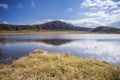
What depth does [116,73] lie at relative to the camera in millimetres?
11812

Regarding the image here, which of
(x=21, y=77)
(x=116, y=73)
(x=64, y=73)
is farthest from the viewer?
(x=116, y=73)

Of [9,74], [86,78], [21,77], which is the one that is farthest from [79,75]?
[9,74]

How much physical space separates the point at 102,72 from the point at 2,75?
672cm

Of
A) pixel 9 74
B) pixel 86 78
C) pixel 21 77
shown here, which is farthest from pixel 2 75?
pixel 86 78

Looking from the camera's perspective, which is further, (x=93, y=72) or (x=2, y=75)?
(x=93, y=72)

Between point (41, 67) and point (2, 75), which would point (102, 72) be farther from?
point (2, 75)

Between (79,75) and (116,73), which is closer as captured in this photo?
(79,75)

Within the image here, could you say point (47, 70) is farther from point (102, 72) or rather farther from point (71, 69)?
point (102, 72)

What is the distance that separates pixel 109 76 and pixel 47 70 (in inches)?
162

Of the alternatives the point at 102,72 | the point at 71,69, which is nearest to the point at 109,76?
the point at 102,72

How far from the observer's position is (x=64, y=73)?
11.1m

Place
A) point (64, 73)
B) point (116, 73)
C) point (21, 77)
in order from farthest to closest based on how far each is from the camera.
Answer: point (116, 73), point (64, 73), point (21, 77)

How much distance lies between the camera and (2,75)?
429 inches

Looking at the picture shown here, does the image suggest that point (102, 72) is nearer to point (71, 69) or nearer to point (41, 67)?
point (71, 69)
